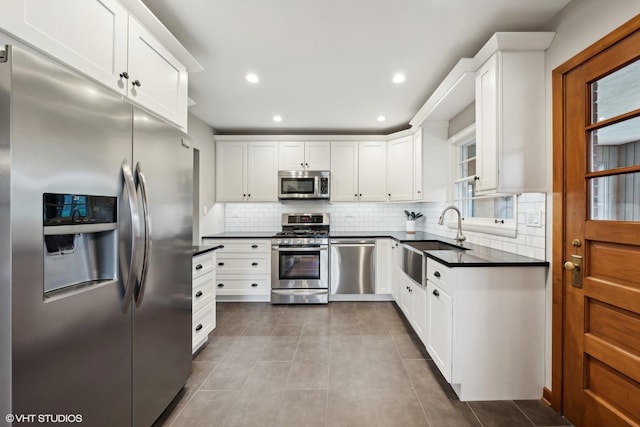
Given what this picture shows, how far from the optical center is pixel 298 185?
4082 mm

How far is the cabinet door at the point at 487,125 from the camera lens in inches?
72.7

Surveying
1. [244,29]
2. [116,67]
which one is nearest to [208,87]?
[244,29]

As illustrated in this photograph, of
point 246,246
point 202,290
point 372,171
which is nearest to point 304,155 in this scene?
point 372,171

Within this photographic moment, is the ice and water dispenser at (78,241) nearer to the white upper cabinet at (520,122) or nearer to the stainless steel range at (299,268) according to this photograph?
the white upper cabinet at (520,122)

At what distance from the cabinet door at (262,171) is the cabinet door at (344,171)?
0.89 m

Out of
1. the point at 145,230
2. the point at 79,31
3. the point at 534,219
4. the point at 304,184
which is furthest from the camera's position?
the point at 304,184

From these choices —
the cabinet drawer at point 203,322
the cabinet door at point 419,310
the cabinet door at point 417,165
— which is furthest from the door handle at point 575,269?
the cabinet drawer at point 203,322

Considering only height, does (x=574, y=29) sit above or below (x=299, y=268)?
above

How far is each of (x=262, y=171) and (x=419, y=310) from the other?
289 cm

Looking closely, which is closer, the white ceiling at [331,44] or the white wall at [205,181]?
the white ceiling at [331,44]

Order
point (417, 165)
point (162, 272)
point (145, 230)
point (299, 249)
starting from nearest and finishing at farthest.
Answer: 1. point (145, 230)
2. point (162, 272)
3. point (417, 165)
4. point (299, 249)

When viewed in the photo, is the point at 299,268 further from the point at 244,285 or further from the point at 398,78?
the point at 398,78

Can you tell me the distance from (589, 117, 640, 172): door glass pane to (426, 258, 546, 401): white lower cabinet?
0.76 m

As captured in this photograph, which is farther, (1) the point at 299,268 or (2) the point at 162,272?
(1) the point at 299,268
